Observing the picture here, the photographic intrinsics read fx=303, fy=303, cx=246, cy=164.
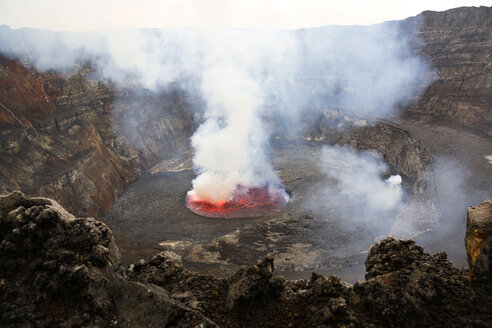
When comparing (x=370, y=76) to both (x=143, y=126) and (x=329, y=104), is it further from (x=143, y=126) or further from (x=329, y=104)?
(x=143, y=126)

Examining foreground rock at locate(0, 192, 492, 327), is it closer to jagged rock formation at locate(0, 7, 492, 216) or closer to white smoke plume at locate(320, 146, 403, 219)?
white smoke plume at locate(320, 146, 403, 219)

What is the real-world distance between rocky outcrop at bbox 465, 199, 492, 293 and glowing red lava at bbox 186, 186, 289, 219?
16.4 meters

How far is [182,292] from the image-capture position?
6.54 m

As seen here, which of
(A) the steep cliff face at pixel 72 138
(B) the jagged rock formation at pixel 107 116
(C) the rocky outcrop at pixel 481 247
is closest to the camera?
(C) the rocky outcrop at pixel 481 247

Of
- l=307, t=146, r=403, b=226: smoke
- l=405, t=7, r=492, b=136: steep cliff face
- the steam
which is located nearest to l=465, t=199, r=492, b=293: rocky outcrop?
l=307, t=146, r=403, b=226: smoke

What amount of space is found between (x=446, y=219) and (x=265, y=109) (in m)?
30.5

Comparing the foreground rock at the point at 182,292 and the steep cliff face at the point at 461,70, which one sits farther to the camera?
the steep cliff face at the point at 461,70

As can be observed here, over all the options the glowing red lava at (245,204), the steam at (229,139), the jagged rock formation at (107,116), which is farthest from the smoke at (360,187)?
the steam at (229,139)

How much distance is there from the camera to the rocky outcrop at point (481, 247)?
16.9ft

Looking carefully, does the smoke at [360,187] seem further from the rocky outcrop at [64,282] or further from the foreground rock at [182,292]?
the rocky outcrop at [64,282]

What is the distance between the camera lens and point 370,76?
1624 inches

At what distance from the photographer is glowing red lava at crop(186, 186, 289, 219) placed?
71.5 ft

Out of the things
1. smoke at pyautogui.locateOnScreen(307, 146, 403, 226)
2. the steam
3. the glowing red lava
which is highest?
the steam

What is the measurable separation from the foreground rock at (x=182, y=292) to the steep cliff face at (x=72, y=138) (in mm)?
15085
